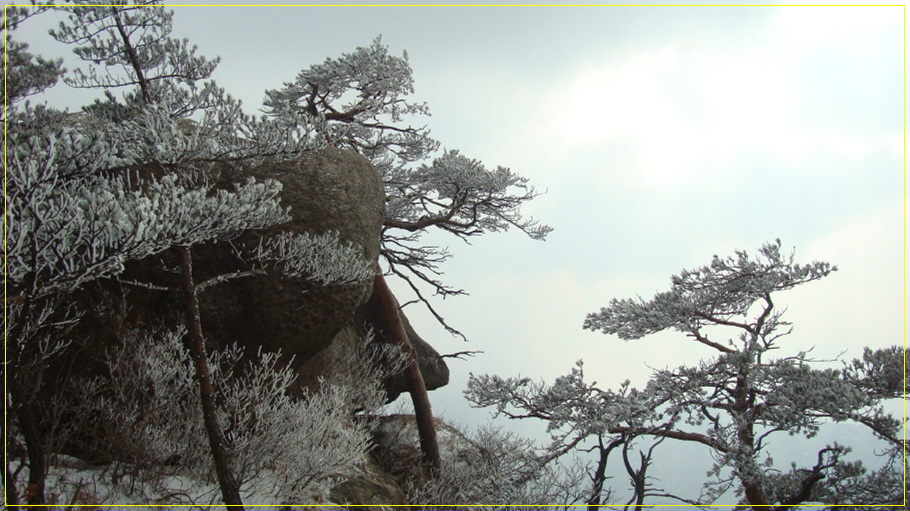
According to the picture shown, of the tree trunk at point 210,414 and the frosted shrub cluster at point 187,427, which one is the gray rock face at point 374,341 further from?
the tree trunk at point 210,414

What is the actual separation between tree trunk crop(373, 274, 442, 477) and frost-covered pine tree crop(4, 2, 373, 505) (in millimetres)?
4617

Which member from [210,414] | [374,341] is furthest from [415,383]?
[210,414]

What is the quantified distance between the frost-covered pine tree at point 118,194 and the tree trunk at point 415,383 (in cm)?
462

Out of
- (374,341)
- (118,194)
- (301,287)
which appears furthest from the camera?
(374,341)

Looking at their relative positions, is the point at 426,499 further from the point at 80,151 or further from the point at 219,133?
the point at 80,151

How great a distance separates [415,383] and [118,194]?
30.0 feet

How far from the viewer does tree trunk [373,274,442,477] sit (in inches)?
530

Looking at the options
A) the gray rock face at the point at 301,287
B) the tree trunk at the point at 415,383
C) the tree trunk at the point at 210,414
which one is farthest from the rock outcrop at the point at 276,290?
the tree trunk at the point at 415,383

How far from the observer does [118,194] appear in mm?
6227

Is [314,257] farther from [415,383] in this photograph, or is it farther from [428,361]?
[428,361]

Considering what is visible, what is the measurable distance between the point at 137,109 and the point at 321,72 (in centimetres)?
534

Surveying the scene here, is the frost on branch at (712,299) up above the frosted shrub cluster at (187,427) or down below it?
above

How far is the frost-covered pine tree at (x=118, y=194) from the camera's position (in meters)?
5.37

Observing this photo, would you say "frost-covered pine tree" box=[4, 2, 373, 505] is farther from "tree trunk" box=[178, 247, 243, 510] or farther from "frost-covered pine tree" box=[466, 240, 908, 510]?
"frost-covered pine tree" box=[466, 240, 908, 510]
